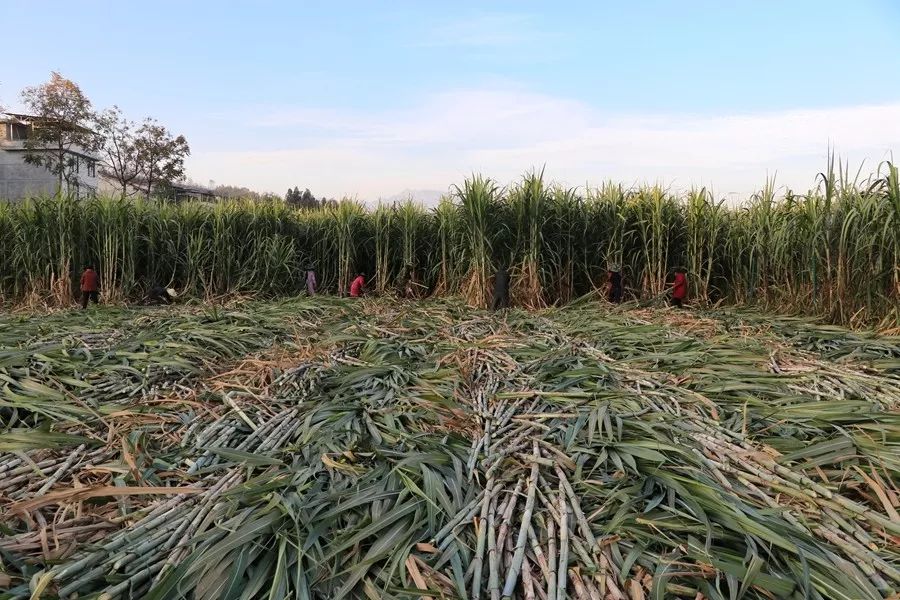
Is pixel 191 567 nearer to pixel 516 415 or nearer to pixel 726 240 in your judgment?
pixel 516 415

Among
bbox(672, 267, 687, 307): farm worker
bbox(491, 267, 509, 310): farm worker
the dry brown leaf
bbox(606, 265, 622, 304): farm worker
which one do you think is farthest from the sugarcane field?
bbox(606, 265, 622, 304): farm worker

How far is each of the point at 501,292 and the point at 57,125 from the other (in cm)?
2313

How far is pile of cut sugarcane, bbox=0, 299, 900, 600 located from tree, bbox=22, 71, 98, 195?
75.9 feet

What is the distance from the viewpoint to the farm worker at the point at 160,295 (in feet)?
25.8

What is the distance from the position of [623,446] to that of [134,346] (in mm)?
3456

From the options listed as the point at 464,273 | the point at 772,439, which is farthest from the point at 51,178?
the point at 772,439

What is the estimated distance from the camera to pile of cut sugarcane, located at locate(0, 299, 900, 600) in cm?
155

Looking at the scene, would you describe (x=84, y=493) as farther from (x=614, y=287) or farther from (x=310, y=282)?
(x=310, y=282)

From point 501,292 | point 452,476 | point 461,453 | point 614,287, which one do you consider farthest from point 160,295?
point 452,476

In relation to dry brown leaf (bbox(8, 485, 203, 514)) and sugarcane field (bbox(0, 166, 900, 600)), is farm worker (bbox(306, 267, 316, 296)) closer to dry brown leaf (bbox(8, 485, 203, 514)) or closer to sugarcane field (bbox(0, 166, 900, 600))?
sugarcane field (bbox(0, 166, 900, 600))

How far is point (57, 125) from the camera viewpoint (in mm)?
21344

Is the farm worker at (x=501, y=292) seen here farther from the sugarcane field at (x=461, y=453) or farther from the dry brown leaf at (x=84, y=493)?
the dry brown leaf at (x=84, y=493)

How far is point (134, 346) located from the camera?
3.80m

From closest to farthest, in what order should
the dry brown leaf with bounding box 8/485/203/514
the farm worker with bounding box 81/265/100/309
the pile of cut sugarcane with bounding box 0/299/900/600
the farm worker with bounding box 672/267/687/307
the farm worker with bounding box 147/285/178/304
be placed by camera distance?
the pile of cut sugarcane with bounding box 0/299/900/600, the dry brown leaf with bounding box 8/485/203/514, the farm worker with bounding box 672/267/687/307, the farm worker with bounding box 81/265/100/309, the farm worker with bounding box 147/285/178/304
